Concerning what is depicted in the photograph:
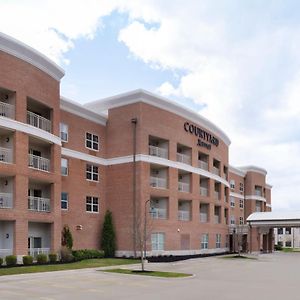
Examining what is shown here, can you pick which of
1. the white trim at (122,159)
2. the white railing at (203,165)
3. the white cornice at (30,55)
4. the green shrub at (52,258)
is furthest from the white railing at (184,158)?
the green shrub at (52,258)

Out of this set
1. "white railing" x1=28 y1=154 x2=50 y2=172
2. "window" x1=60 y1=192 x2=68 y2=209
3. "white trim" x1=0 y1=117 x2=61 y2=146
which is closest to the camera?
"white trim" x1=0 y1=117 x2=61 y2=146

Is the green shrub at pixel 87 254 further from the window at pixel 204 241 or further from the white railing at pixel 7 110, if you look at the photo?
the window at pixel 204 241

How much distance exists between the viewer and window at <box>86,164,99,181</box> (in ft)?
131

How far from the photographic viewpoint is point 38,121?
32.7 m

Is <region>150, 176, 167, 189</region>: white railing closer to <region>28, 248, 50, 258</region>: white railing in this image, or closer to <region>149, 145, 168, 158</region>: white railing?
<region>149, 145, 168, 158</region>: white railing

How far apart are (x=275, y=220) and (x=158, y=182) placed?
2318 cm

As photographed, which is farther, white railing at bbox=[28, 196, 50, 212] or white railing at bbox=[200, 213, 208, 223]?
white railing at bbox=[200, 213, 208, 223]

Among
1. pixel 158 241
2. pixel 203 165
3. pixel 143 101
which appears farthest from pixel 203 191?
pixel 143 101

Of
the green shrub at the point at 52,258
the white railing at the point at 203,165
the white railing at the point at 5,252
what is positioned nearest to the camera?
the white railing at the point at 5,252

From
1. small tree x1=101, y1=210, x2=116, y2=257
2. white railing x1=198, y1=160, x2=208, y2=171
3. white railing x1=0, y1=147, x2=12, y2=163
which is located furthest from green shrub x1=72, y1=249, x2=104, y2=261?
white railing x1=198, y1=160, x2=208, y2=171

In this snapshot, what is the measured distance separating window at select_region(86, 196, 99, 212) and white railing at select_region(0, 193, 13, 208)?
1067 cm

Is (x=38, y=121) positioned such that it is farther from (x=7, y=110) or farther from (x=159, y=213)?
(x=159, y=213)

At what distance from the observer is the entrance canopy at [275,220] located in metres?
59.4

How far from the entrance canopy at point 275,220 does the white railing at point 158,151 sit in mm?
22521
